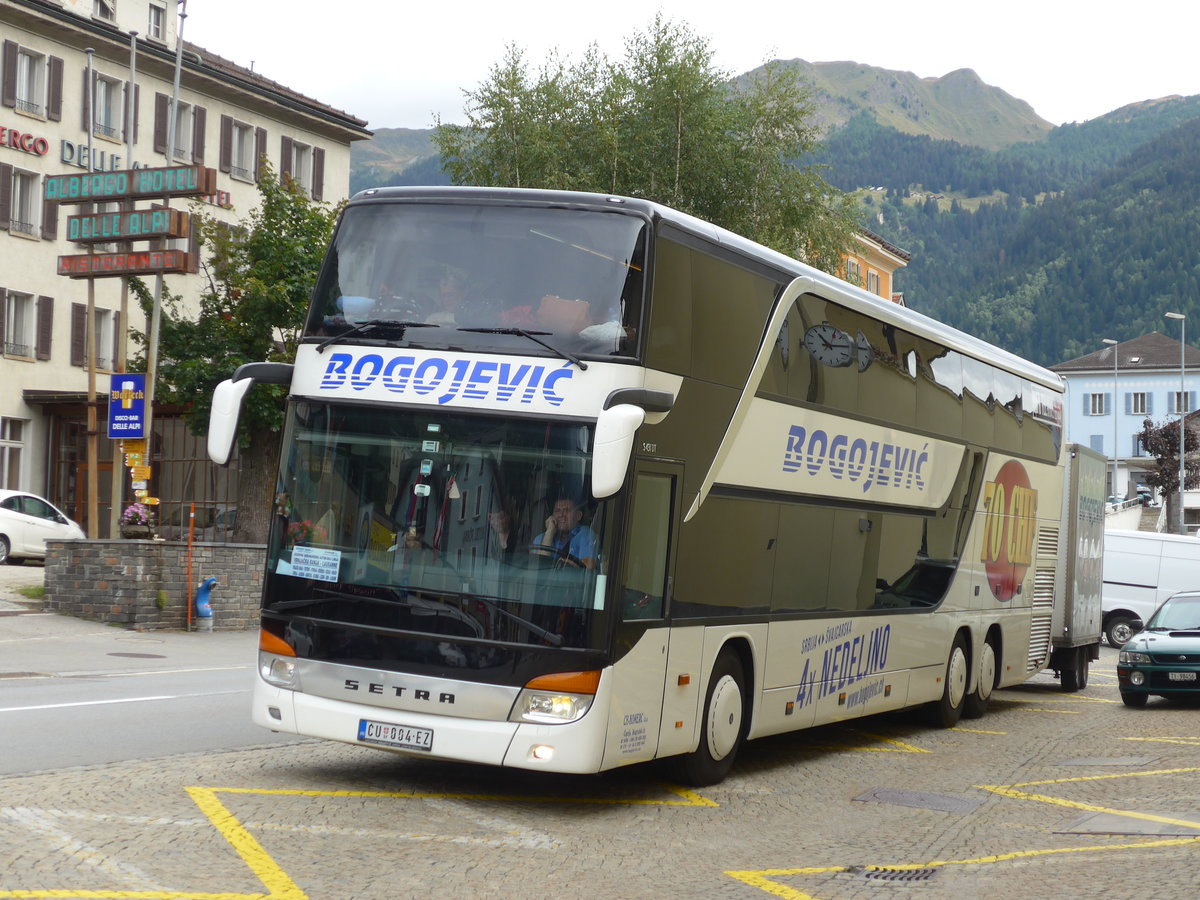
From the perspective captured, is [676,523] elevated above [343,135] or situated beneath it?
situated beneath

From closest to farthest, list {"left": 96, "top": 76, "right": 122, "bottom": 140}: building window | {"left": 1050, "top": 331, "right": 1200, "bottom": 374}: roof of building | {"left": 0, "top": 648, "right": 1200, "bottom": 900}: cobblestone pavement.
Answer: {"left": 0, "top": 648, "right": 1200, "bottom": 900}: cobblestone pavement
{"left": 96, "top": 76, "right": 122, "bottom": 140}: building window
{"left": 1050, "top": 331, "right": 1200, "bottom": 374}: roof of building

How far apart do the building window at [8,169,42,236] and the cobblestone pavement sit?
37.5 meters

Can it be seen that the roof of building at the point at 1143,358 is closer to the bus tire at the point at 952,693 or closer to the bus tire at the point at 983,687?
the bus tire at the point at 983,687

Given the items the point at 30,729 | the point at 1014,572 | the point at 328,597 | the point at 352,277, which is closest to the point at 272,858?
the point at 328,597

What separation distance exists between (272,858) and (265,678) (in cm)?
243

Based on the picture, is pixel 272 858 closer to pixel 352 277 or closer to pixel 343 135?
pixel 352 277

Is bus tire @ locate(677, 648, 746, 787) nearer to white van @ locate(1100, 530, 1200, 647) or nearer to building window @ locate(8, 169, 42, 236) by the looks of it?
white van @ locate(1100, 530, 1200, 647)

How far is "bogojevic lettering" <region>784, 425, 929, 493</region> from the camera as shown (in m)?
12.2

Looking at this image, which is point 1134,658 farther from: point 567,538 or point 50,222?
point 50,222

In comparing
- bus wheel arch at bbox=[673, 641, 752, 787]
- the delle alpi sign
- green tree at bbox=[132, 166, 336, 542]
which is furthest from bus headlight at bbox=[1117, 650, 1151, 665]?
green tree at bbox=[132, 166, 336, 542]

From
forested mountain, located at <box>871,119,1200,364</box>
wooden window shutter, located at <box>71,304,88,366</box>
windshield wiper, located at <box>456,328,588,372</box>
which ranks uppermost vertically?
forested mountain, located at <box>871,119,1200,364</box>

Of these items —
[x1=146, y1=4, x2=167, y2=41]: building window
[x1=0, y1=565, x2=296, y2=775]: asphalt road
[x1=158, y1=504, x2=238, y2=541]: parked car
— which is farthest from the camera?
[x1=146, y1=4, x2=167, y2=41]: building window

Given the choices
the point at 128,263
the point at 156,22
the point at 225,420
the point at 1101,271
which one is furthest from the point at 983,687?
the point at 1101,271

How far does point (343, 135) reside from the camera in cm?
5869
